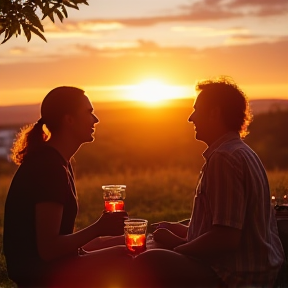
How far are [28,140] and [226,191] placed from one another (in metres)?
1.36

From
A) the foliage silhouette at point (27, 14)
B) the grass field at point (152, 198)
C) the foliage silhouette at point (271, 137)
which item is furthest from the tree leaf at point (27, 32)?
the foliage silhouette at point (271, 137)

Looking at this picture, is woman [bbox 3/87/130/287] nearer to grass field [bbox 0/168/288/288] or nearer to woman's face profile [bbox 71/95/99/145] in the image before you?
woman's face profile [bbox 71/95/99/145]

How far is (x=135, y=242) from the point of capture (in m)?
5.10

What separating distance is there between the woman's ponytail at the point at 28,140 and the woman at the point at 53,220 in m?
0.03

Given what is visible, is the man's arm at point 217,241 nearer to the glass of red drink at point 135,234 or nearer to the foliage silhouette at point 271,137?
the glass of red drink at point 135,234

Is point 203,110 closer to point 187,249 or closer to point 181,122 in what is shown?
point 187,249

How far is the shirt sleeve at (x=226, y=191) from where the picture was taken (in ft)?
16.0

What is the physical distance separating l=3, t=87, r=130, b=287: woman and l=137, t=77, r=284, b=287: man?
346 millimetres

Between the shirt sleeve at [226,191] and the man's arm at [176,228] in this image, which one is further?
the man's arm at [176,228]

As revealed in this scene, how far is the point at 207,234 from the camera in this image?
4.88 meters

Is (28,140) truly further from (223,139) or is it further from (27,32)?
(223,139)

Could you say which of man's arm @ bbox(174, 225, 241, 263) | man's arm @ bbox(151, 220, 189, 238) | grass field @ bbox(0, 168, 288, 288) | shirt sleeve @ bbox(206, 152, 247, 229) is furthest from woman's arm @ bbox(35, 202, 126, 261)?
grass field @ bbox(0, 168, 288, 288)

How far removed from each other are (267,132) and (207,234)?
51.5m

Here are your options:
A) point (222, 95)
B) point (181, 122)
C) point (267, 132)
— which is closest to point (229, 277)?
point (222, 95)
